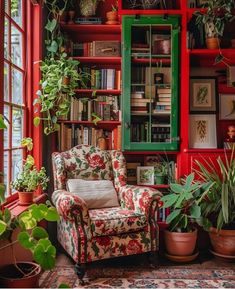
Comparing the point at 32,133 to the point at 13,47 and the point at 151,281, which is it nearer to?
the point at 13,47

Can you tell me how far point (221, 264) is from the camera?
3322 mm

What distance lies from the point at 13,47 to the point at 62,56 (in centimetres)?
53

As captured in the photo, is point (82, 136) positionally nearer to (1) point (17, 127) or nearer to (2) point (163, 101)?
(1) point (17, 127)

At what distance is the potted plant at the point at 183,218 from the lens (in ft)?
10.9

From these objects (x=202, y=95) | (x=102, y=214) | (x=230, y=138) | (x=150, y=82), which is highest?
(x=150, y=82)

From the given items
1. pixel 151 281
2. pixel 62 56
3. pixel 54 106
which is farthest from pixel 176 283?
pixel 62 56

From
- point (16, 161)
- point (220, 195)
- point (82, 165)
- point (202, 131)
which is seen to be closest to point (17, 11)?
point (16, 161)

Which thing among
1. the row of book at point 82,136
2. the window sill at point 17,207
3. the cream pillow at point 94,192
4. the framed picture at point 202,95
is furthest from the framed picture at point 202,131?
the window sill at point 17,207

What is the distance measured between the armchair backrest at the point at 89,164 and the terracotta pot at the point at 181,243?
68 centimetres

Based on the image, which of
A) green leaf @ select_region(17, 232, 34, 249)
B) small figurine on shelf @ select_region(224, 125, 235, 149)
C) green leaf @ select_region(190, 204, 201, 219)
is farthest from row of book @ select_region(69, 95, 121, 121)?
green leaf @ select_region(17, 232, 34, 249)

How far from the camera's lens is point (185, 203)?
3.44 m

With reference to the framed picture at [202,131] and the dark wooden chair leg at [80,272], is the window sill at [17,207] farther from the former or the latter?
the framed picture at [202,131]

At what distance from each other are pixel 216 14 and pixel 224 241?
2102 millimetres

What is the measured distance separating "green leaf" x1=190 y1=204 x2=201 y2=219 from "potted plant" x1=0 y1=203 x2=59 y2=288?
1.52m
